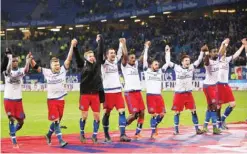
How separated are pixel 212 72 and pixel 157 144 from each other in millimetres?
3489

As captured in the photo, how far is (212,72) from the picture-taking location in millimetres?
14625

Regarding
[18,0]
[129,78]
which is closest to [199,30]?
[18,0]

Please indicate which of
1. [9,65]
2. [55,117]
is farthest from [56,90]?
[9,65]

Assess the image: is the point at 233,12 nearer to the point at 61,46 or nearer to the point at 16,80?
the point at 61,46

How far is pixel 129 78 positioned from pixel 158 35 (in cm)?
3934

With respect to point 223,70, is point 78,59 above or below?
above

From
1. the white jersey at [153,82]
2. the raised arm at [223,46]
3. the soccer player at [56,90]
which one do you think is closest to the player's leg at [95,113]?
the soccer player at [56,90]

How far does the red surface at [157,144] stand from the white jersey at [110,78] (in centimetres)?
133

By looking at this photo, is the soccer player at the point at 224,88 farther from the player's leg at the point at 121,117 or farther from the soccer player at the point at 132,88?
the player's leg at the point at 121,117

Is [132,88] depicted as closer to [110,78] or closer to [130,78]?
[130,78]

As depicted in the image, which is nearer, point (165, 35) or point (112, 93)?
point (112, 93)

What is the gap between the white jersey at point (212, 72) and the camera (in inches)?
572

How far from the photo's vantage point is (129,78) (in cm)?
1345

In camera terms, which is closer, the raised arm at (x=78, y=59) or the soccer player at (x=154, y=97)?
the raised arm at (x=78, y=59)
